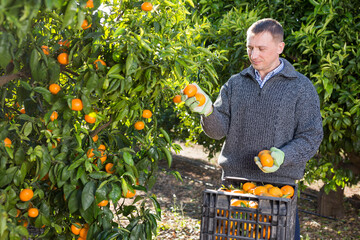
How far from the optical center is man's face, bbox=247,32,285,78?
7.21 feet

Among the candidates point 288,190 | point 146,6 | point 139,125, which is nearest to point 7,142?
point 139,125

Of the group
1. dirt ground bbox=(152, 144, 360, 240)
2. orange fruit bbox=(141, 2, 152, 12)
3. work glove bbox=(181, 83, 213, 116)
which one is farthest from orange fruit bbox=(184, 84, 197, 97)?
dirt ground bbox=(152, 144, 360, 240)

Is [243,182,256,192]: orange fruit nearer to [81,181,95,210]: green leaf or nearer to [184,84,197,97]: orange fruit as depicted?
[184,84,197,97]: orange fruit

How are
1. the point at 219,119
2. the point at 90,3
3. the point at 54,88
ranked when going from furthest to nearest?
the point at 219,119 < the point at 54,88 < the point at 90,3

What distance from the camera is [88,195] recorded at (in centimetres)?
179

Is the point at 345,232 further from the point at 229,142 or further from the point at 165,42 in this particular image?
the point at 165,42

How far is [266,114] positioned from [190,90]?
53 cm

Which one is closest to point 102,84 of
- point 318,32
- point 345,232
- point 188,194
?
point 318,32

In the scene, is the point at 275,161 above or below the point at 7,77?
below

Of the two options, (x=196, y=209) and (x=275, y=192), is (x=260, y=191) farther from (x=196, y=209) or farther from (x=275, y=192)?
(x=196, y=209)

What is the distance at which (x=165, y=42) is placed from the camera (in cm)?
186

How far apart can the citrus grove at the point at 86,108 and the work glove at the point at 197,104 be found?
3.7 inches

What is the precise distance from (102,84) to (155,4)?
Result: 0.48m

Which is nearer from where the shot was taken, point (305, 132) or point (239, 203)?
point (239, 203)
